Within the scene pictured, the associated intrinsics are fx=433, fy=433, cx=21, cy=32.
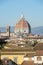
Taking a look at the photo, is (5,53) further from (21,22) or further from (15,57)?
(21,22)

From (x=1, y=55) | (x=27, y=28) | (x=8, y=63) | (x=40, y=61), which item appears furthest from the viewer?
(x=27, y=28)

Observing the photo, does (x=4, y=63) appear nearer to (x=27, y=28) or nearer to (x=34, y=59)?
(x=34, y=59)

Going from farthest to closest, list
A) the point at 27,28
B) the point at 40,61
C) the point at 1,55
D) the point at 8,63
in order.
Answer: the point at 27,28 < the point at 1,55 < the point at 8,63 < the point at 40,61

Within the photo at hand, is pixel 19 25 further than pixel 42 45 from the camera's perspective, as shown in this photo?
Yes

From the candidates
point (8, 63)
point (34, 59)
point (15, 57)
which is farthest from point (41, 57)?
point (15, 57)

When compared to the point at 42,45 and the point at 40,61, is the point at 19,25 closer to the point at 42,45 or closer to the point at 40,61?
the point at 42,45

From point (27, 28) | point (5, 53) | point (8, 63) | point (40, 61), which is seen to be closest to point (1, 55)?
point (5, 53)

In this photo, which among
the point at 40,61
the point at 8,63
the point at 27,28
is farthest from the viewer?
the point at 27,28

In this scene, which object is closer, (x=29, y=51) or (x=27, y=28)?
(x=29, y=51)

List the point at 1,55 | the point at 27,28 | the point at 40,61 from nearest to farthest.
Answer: the point at 40,61, the point at 1,55, the point at 27,28
